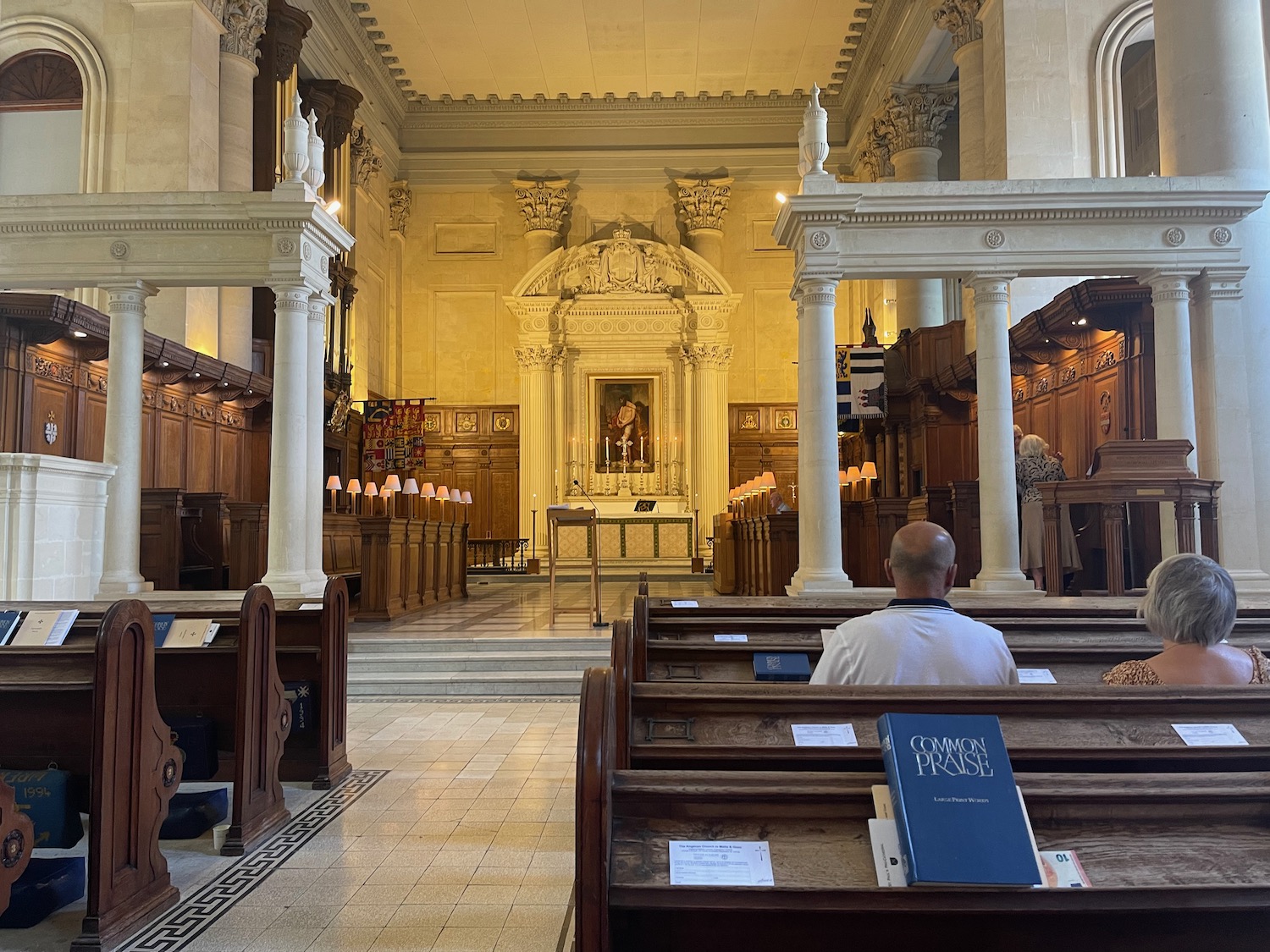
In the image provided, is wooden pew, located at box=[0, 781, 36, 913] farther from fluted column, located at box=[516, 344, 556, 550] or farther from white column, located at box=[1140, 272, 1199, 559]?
fluted column, located at box=[516, 344, 556, 550]

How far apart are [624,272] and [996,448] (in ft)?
44.9

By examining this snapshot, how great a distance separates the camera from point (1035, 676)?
3.64 metres

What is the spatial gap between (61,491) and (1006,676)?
729 cm

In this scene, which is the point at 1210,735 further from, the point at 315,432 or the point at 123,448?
the point at 123,448

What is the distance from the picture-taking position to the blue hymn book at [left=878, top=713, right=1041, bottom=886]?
1.68m

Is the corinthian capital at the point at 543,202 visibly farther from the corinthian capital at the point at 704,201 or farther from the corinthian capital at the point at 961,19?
the corinthian capital at the point at 961,19

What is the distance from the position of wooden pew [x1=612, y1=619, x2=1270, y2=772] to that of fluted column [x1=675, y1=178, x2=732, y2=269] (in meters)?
19.0

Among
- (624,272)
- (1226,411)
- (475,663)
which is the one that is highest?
(624,272)

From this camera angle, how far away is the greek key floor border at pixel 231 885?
3.09 metres

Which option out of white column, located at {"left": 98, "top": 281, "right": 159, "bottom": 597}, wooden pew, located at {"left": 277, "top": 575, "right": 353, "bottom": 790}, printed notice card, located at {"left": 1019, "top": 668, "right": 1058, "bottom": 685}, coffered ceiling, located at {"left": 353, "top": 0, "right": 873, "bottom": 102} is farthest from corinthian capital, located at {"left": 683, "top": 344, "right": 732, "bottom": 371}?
printed notice card, located at {"left": 1019, "top": 668, "right": 1058, "bottom": 685}

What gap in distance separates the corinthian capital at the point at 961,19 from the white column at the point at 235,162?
984 cm

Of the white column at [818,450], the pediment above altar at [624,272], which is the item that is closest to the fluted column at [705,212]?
the pediment above altar at [624,272]

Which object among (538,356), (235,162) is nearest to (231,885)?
(235,162)

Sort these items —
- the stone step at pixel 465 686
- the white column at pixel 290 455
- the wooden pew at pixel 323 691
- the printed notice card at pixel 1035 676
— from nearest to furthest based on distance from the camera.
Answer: the printed notice card at pixel 1035 676 → the wooden pew at pixel 323 691 → the stone step at pixel 465 686 → the white column at pixel 290 455
